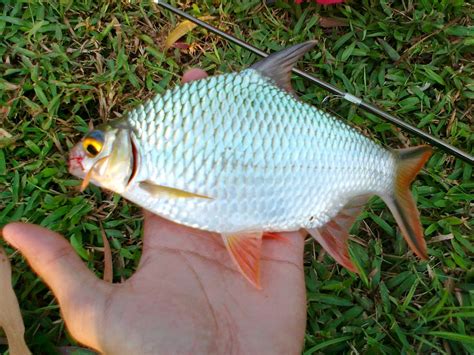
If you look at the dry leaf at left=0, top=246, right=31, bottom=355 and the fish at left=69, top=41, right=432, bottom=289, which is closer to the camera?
the fish at left=69, top=41, right=432, bottom=289

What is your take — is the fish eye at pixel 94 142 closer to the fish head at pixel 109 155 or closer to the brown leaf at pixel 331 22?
the fish head at pixel 109 155

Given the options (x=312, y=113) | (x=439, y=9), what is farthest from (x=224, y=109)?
(x=439, y=9)

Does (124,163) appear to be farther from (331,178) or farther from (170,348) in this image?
(331,178)

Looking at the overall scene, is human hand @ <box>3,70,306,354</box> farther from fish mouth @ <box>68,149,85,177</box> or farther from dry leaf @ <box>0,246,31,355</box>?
dry leaf @ <box>0,246,31,355</box>

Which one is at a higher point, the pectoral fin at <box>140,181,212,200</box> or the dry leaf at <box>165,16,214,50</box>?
the dry leaf at <box>165,16,214,50</box>

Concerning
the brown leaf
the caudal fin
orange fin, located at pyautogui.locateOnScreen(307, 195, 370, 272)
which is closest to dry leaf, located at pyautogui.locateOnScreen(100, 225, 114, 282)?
orange fin, located at pyautogui.locateOnScreen(307, 195, 370, 272)

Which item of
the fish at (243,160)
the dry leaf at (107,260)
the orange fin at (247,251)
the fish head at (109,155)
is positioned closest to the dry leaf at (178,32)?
the fish at (243,160)

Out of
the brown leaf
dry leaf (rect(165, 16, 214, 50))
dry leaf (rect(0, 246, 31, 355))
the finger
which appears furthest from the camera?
the brown leaf
